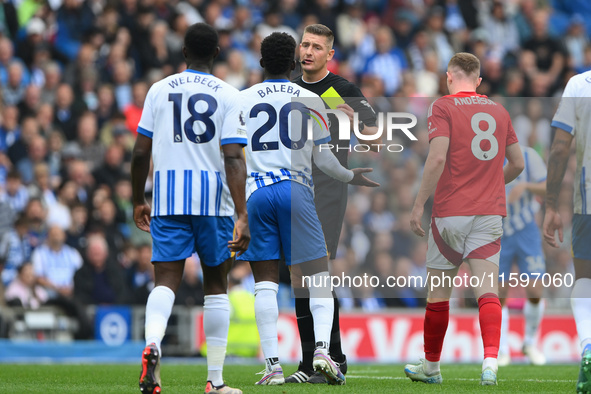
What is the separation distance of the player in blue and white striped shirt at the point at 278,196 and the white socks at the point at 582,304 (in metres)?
1.74

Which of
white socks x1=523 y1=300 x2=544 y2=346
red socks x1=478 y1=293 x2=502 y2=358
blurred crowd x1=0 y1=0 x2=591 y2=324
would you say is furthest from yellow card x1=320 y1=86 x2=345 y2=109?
white socks x1=523 y1=300 x2=544 y2=346

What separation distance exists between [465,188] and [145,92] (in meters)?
9.46

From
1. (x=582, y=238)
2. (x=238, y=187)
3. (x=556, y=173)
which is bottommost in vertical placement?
(x=582, y=238)

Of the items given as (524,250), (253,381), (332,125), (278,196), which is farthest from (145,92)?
(278,196)

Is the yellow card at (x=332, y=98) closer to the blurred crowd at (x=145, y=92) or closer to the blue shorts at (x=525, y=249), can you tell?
the blurred crowd at (x=145, y=92)

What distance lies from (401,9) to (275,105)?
1338cm

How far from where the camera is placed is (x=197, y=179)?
20.1ft

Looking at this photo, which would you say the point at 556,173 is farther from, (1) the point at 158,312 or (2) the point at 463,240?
(1) the point at 158,312

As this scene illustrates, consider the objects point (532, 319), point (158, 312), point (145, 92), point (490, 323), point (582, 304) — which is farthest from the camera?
point (145, 92)

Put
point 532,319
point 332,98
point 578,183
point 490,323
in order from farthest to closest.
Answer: point 532,319, point 332,98, point 490,323, point 578,183

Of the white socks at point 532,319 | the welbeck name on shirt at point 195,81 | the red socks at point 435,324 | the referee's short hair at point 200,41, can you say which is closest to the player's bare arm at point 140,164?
the welbeck name on shirt at point 195,81

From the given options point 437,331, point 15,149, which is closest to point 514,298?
point 437,331

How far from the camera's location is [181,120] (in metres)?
6.14

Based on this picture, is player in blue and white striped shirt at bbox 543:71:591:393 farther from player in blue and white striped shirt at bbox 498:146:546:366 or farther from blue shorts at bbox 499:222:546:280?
blue shorts at bbox 499:222:546:280
